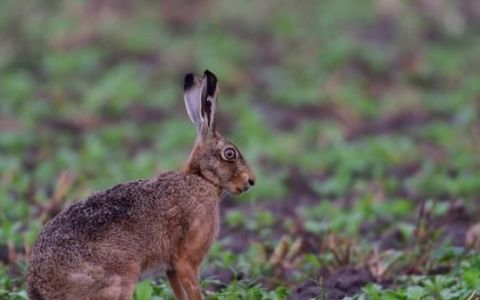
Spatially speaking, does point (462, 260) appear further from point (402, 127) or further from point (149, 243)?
point (402, 127)

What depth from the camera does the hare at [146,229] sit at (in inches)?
226

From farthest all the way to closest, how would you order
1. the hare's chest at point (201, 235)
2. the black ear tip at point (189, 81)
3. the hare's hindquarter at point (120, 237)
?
the black ear tip at point (189, 81) → the hare's chest at point (201, 235) → the hare's hindquarter at point (120, 237)

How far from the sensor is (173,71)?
49.2 feet

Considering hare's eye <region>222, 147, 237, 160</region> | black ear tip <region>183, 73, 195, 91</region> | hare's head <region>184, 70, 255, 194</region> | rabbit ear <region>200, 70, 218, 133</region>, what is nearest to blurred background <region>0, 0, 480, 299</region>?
hare's head <region>184, 70, 255, 194</region>

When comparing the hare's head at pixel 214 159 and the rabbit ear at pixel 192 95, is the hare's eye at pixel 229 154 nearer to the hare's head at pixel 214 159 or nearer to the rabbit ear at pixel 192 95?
the hare's head at pixel 214 159

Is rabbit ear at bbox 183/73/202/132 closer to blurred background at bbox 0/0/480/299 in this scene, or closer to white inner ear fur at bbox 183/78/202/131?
white inner ear fur at bbox 183/78/202/131

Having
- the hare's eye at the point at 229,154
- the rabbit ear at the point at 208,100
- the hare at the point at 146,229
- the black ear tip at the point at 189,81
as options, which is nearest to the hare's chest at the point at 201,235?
the hare at the point at 146,229

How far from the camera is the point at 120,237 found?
5996 mm

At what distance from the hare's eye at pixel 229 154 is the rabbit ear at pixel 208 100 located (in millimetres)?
143

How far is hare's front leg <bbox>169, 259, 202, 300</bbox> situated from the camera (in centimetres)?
624

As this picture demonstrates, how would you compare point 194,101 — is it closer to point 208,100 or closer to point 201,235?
point 208,100

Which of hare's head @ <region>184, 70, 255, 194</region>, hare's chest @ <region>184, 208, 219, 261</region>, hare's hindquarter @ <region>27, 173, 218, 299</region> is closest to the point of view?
hare's hindquarter @ <region>27, 173, 218, 299</region>

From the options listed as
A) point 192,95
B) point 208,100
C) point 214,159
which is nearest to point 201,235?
point 214,159

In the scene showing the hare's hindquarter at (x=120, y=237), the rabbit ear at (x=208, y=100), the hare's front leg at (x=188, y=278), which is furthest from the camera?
the rabbit ear at (x=208, y=100)
